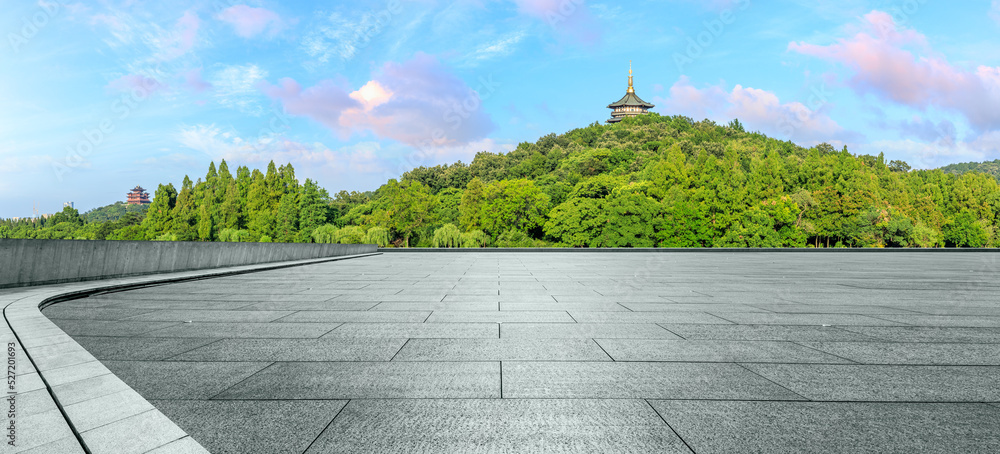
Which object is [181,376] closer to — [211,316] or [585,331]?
[211,316]

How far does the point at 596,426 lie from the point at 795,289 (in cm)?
979

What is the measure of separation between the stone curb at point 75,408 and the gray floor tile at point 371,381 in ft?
2.16

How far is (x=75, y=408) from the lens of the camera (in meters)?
3.27

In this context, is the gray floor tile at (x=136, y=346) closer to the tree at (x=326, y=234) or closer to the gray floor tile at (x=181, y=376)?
the gray floor tile at (x=181, y=376)

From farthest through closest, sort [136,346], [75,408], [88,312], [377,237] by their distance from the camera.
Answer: [377,237]
[88,312]
[136,346]
[75,408]

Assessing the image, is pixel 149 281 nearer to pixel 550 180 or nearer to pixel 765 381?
pixel 765 381

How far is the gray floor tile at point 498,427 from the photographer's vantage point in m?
2.86

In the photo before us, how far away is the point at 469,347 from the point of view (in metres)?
5.32

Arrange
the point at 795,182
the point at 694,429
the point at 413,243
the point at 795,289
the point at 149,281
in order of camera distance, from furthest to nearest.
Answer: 1. the point at 413,243
2. the point at 795,182
3. the point at 149,281
4. the point at 795,289
5. the point at 694,429

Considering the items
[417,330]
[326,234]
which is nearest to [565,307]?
[417,330]

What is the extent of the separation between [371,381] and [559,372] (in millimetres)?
1582

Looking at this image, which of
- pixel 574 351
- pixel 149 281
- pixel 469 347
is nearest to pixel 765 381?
pixel 574 351

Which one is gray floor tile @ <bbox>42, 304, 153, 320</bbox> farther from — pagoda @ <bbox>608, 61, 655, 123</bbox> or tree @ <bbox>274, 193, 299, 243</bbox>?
pagoda @ <bbox>608, 61, 655, 123</bbox>

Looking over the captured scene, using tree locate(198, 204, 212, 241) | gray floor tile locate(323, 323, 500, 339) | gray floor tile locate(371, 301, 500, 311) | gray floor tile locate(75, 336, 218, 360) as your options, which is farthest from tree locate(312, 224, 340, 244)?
gray floor tile locate(75, 336, 218, 360)
